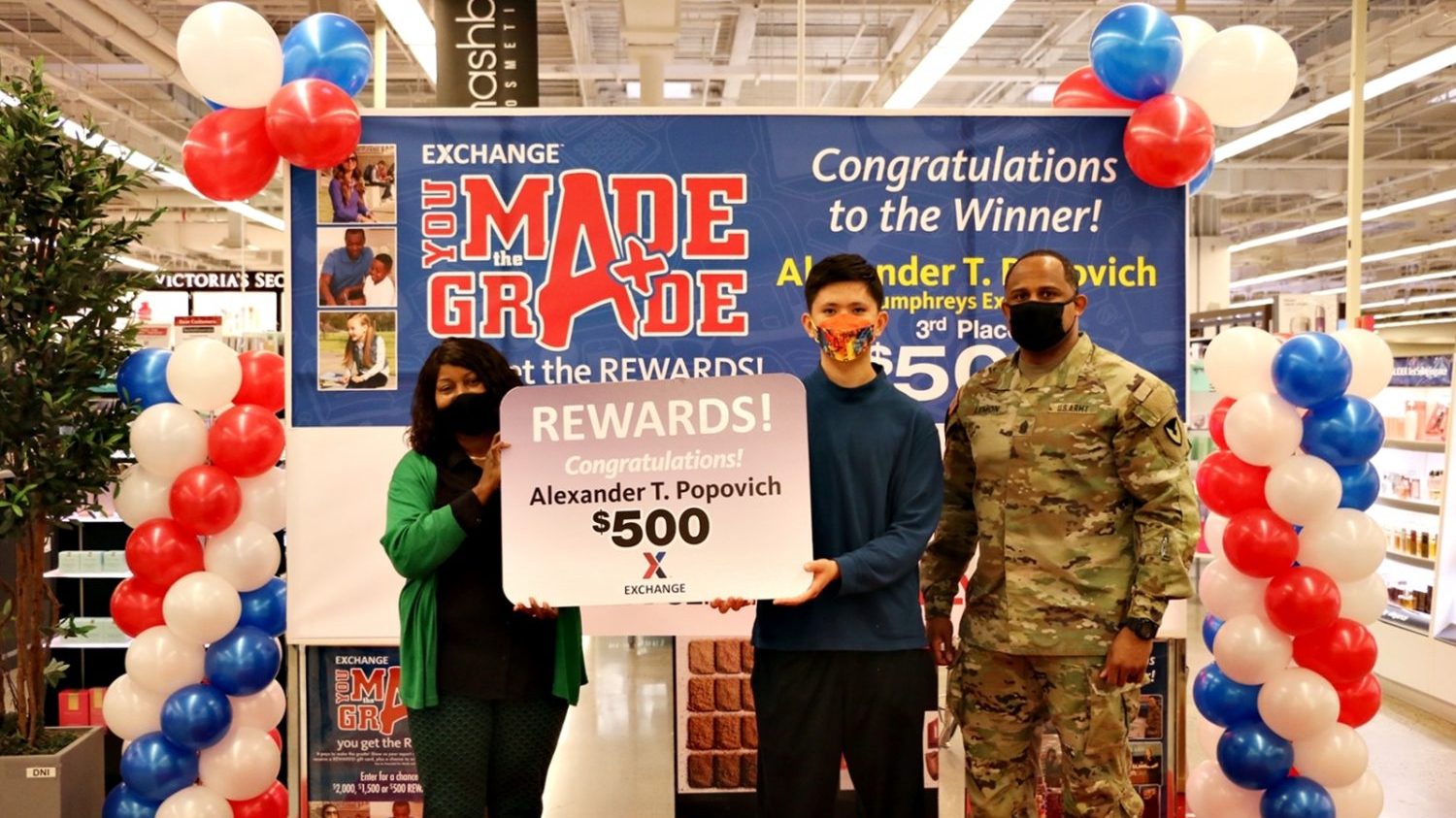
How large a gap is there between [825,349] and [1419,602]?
222 inches

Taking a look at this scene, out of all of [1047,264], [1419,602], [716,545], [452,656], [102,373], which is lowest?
[1419,602]

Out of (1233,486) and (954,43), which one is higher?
(954,43)

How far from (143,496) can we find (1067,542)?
2639mm

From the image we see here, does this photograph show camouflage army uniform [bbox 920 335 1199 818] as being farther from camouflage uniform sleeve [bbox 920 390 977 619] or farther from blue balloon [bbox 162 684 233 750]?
blue balloon [bbox 162 684 233 750]

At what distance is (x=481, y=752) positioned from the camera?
103 inches

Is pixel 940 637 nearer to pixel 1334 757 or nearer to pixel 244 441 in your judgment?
pixel 1334 757

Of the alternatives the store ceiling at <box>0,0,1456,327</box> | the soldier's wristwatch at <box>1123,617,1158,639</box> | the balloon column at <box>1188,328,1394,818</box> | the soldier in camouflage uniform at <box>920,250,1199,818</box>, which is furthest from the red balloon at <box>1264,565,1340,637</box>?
the store ceiling at <box>0,0,1456,327</box>

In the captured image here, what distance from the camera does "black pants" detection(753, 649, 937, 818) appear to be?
2592 millimetres

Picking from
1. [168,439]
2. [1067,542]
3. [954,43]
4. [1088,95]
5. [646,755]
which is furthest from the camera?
[954,43]

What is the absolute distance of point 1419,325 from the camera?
15.5 metres

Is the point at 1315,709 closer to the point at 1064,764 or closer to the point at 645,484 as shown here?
the point at 1064,764

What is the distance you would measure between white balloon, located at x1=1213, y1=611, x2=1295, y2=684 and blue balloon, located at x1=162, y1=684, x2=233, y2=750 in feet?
9.98

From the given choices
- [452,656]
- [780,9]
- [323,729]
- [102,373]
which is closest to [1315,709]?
A: [452,656]

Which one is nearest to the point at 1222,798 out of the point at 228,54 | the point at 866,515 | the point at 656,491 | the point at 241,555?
the point at 866,515
